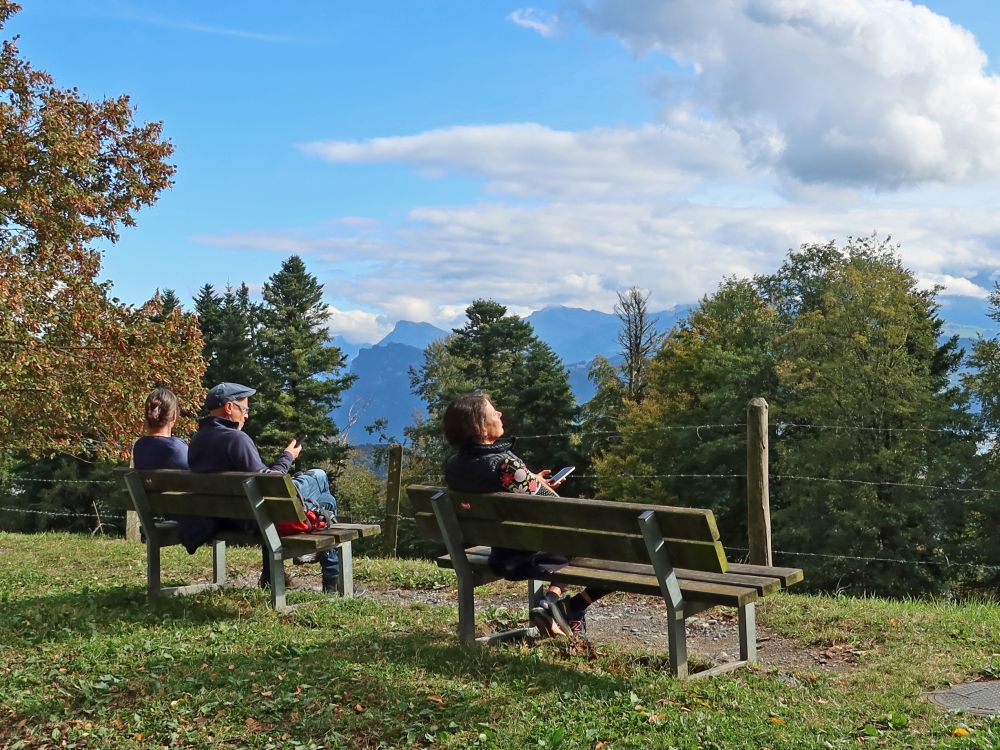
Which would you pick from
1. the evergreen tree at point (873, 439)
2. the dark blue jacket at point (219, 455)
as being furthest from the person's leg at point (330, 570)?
the evergreen tree at point (873, 439)

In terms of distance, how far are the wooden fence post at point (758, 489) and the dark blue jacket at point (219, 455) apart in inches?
160

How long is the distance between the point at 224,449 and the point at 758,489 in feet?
14.9

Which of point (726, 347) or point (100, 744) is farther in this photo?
point (726, 347)

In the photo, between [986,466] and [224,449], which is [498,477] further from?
[986,466]

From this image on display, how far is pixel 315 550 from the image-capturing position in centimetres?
675

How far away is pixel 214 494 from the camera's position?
22.7 ft

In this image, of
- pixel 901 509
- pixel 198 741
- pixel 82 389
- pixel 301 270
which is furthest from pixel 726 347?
pixel 198 741

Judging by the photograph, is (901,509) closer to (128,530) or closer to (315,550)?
(128,530)

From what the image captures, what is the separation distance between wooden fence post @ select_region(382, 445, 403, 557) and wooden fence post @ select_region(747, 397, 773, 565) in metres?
4.62

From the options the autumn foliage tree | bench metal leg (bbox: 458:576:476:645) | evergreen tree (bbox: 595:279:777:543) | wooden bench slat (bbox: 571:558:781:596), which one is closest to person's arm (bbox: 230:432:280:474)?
bench metal leg (bbox: 458:576:476:645)

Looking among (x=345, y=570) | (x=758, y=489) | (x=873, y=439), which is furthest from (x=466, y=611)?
(x=873, y=439)

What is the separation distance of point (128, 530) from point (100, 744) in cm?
943

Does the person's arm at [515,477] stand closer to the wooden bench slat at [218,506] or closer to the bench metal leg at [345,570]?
the wooden bench slat at [218,506]

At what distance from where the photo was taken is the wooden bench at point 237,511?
659 cm
